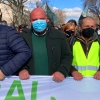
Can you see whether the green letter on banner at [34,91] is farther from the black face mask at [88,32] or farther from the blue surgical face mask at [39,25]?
the black face mask at [88,32]

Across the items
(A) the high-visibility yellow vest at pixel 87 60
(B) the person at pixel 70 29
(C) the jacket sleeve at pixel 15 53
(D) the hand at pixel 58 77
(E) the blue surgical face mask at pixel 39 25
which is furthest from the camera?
(B) the person at pixel 70 29

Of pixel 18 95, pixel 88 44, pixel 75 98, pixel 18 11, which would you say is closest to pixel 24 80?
pixel 18 95

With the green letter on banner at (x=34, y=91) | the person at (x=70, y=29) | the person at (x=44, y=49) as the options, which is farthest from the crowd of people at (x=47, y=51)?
the person at (x=70, y=29)

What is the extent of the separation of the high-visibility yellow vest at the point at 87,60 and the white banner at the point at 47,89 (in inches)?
11.8

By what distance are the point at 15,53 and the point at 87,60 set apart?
1.03 meters

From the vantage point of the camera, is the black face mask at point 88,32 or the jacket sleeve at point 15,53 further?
the black face mask at point 88,32

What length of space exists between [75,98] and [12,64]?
0.87m

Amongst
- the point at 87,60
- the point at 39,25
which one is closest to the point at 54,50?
the point at 39,25

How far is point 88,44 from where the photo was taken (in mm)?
3650

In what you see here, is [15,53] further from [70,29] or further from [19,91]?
[70,29]

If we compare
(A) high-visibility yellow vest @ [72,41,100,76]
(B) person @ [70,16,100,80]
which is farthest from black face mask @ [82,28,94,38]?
(A) high-visibility yellow vest @ [72,41,100,76]

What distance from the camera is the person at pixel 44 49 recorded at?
338cm

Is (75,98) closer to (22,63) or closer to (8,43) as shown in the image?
(22,63)

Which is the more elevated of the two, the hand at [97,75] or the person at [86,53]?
the person at [86,53]
